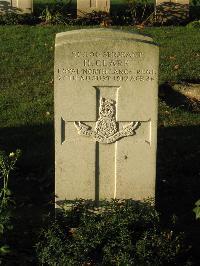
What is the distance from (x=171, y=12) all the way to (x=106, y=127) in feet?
27.4

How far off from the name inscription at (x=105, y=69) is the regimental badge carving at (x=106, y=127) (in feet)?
0.75

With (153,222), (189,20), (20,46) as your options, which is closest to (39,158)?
(153,222)

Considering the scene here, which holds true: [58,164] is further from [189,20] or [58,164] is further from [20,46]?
[189,20]

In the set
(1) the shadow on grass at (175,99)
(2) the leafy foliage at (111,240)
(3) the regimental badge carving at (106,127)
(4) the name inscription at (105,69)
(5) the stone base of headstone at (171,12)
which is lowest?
(2) the leafy foliage at (111,240)

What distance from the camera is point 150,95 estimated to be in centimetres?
621

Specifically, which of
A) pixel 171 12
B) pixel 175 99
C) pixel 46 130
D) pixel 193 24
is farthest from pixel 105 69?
pixel 171 12

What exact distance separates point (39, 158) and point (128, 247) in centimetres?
252

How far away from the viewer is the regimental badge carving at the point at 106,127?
6.27m

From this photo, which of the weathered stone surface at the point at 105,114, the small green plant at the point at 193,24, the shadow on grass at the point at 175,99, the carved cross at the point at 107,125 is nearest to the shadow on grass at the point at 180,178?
the weathered stone surface at the point at 105,114

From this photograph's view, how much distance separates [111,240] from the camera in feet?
19.4

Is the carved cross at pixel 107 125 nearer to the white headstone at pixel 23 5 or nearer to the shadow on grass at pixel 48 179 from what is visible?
the shadow on grass at pixel 48 179

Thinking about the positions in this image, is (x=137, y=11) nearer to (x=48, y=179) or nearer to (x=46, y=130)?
(x=46, y=130)

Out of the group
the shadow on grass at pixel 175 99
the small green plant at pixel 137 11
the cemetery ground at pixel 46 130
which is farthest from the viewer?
the small green plant at pixel 137 11

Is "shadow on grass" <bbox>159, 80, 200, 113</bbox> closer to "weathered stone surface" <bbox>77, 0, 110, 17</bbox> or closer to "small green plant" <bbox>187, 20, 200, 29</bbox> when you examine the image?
"small green plant" <bbox>187, 20, 200, 29</bbox>
